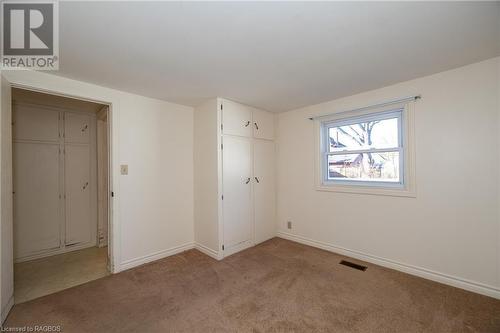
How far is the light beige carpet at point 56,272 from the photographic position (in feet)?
7.21

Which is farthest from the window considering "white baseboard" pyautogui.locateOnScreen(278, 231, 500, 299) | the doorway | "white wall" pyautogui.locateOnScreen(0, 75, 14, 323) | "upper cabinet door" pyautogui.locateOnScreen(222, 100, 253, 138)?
"white wall" pyautogui.locateOnScreen(0, 75, 14, 323)

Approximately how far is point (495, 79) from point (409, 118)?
27.9 inches

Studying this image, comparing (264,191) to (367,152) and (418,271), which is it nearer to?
(367,152)

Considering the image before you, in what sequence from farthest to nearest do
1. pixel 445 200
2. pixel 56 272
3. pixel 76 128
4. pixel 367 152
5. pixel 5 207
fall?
pixel 76 128, pixel 367 152, pixel 56 272, pixel 445 200, pixel 5 207

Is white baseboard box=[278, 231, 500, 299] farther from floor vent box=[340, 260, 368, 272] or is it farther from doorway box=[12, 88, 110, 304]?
doorway box=[12, 88, 110, 304]

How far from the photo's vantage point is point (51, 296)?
2.08 meters

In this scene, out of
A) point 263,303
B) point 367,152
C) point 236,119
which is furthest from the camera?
point 236,119

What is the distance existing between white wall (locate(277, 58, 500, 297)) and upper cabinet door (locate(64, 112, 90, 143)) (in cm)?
410

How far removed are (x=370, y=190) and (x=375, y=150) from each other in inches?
21.3

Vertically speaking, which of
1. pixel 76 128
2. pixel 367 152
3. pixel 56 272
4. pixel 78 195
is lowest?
pixel 56 272

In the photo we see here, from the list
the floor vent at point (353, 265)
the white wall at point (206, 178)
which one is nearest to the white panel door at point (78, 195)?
the white wall at point (206, 178)

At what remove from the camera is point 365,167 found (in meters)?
2.93

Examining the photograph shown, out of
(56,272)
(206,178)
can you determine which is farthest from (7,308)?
(206,178)

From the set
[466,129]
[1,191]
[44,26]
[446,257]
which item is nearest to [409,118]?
[466,129]
